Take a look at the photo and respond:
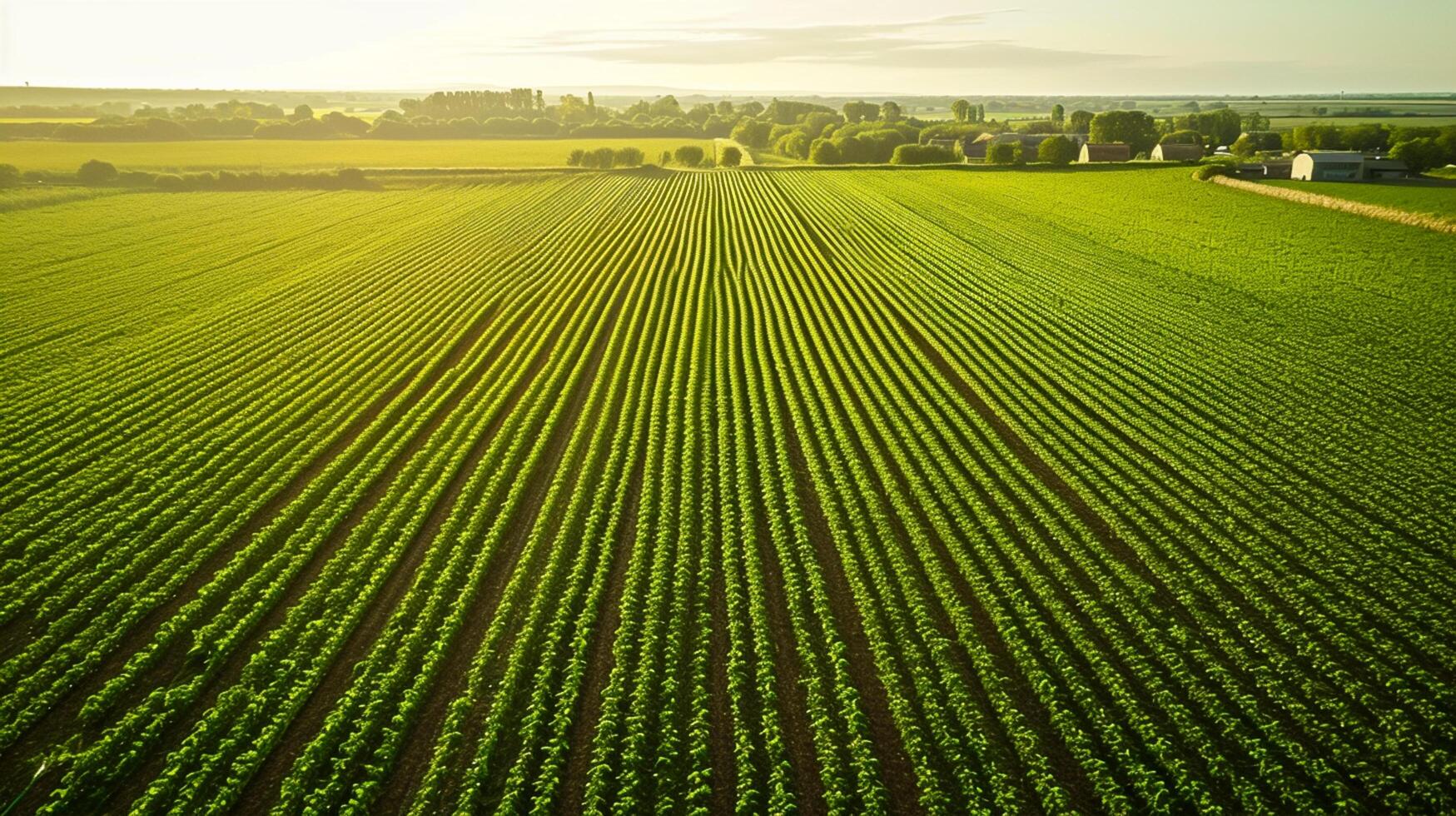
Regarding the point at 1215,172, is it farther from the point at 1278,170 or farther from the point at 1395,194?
the point at 1395,194

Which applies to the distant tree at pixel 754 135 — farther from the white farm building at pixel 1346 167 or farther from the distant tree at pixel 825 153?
the white farm building at pixel 1346 167

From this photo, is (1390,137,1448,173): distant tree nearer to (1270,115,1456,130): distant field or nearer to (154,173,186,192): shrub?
(1270,115,1456,130): distant field

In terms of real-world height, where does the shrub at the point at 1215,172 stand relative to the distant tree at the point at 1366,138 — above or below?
below

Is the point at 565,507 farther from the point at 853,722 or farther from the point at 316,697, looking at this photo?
the point at 853,722

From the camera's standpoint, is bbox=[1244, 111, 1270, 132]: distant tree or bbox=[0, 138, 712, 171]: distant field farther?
bbox=[1244, 111, 1270, 132]: distant tree

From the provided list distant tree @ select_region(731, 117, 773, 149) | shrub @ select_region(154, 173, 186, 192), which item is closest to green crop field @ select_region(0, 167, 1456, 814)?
shrub @ select_region(154, 173, 186, 192)

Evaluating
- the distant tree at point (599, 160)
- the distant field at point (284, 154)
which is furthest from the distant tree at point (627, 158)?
the distant field at point (284, 154)
